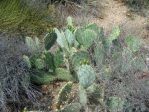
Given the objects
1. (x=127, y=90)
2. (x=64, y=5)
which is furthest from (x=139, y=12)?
(x=127, y=90)

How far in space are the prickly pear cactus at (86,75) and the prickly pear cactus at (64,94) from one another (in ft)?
0.70

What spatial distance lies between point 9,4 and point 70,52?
146 centimetres

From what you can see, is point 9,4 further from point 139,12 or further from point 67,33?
point 139,12

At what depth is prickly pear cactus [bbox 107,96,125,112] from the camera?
4117 mm

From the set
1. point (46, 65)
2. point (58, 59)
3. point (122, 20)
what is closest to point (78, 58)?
point (58, 59)

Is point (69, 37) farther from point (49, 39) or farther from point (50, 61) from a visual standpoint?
point (50, 61)

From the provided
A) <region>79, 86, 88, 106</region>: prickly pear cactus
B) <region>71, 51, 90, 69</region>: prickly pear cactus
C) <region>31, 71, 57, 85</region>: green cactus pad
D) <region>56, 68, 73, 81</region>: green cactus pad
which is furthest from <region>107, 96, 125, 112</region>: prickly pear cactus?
<region>31, 71, 57, 85</region>: green cactus pad

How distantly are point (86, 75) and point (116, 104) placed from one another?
425 mm

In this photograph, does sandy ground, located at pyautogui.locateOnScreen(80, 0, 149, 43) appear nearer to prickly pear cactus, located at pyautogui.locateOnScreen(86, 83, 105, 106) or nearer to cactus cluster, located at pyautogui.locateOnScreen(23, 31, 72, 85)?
cactus cluster, located at pyautogui.locateOnScreen(23, 31, 72, 85)

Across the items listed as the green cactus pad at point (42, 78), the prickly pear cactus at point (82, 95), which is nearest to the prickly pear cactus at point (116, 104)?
the prickly pear cactus at point (82, 95)

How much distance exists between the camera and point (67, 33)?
196 inches

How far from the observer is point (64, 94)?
4.35 meters

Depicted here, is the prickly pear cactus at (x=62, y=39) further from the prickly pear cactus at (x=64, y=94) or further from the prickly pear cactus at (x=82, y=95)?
the prickly pear cactus at (x=82, y=95)

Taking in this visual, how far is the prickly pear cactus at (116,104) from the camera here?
13.5ft
